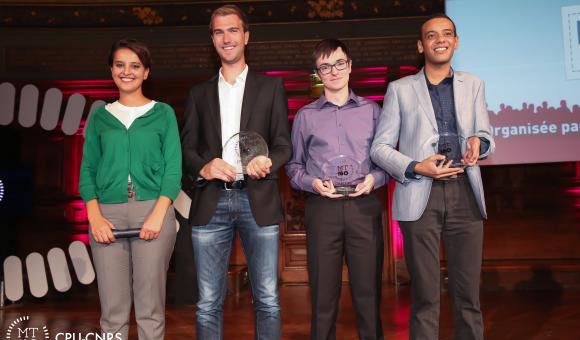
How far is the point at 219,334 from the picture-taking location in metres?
2.17

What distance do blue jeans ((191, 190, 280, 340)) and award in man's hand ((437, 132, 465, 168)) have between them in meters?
0.75

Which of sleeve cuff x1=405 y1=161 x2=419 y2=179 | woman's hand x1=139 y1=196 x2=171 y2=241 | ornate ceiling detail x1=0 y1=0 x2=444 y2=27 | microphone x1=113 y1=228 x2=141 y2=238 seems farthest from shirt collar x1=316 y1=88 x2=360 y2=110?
ornate ceiling detail x1=0 y1=0 x2=444 y2=27

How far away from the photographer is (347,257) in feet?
7.60

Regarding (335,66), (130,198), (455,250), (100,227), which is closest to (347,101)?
(335,66)

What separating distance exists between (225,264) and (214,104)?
0.67 metres

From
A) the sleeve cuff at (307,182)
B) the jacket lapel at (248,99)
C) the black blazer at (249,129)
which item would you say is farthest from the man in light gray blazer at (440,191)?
the jacket lapel at (248,99)

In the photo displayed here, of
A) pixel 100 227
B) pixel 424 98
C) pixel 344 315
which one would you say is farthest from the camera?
pixel 344 315

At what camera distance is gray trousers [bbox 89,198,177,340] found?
2070 millimetres

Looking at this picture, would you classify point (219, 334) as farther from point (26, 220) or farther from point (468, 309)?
point (26, 220)

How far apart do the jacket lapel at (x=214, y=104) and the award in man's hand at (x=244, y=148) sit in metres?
0.12

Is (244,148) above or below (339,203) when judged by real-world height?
above

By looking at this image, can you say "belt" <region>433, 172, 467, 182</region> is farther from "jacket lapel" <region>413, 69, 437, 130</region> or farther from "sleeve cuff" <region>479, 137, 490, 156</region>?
"jacket lapel" <region>413, 69, 437, 130</region>

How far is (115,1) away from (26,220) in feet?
8.03

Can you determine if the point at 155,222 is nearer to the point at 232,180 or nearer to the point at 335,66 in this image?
the point at 232,180
